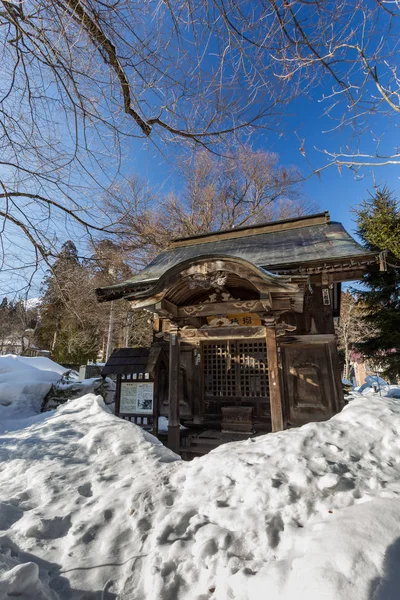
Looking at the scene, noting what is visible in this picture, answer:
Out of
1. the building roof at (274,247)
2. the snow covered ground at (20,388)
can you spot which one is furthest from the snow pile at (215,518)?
the snow covered ground at (20,388)

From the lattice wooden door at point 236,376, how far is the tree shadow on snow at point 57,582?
5.84 meters

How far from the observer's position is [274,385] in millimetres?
5301

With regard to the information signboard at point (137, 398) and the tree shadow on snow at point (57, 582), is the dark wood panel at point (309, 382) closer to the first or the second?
the information signboard at point (137, 398)

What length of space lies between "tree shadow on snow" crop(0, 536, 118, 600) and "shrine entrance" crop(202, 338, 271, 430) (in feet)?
18.4

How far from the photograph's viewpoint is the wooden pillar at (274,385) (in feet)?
16.9

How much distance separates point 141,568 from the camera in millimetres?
1763

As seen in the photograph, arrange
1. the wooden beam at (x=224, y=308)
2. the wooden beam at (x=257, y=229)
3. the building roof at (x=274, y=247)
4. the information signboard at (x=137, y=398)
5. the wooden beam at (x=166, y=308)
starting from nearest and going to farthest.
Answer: the wooden beam at (x=224, y=308), the wooden beam at (x=166, y=308), the building roof at (x=274, y=247), the information signboard at (x=137, y=398), the wooden beam at (x=257, y=229)

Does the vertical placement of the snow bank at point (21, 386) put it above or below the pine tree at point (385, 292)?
below

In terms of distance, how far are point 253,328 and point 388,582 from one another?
451 centimetres

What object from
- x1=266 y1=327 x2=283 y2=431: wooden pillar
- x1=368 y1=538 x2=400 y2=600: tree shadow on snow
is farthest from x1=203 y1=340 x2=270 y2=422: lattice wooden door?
x1=368 y1=538 x2=400 y2=600: tree shadow on snow

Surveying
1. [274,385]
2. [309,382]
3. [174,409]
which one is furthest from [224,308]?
[309,382]

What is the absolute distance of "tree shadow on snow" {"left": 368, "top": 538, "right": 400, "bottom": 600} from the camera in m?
1.27

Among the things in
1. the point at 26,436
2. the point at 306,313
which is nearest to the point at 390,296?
the point at 306,313

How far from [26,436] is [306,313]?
5.85m
